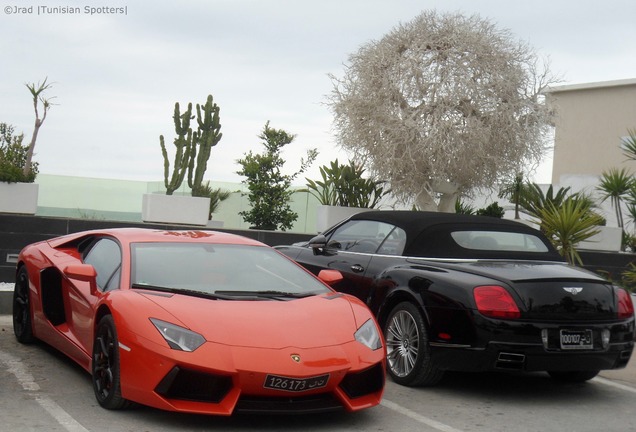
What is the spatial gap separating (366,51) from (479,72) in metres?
2.58

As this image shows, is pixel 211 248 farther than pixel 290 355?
Yes

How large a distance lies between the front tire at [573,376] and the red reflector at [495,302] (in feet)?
4.43

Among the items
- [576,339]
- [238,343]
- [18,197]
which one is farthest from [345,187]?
[238,343]

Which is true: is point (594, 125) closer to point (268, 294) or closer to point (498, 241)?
point (498, 241)

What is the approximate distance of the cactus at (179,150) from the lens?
20500mm

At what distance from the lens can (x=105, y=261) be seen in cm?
707

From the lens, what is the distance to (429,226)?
838 centimetres

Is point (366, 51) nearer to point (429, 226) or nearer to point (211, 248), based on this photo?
point (429, 226)

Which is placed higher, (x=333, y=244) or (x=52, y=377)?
(x=333, y=244)

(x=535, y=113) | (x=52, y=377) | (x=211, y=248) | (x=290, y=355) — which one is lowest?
(x=52, y=377)

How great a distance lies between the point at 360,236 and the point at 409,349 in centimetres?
168

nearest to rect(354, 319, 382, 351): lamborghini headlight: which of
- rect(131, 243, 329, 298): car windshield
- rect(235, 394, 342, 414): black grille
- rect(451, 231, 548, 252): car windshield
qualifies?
rect(235, 394, 342, 414): black grille

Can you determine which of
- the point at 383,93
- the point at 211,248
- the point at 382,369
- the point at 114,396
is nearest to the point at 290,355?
the point at 382,369

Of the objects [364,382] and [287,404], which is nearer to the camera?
[287,404]
